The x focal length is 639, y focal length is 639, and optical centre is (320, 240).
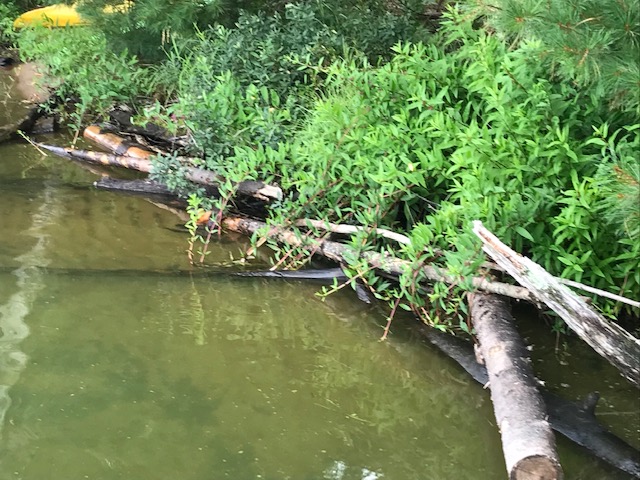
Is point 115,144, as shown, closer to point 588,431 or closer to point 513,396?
point 513,396

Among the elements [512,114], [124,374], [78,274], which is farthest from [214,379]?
[512,114]

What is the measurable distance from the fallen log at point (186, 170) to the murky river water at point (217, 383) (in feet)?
1.64

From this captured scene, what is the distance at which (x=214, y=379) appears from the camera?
3.07 metres

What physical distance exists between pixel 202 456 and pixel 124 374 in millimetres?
678

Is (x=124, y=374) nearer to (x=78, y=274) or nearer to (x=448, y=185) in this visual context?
(x=78, y=274)

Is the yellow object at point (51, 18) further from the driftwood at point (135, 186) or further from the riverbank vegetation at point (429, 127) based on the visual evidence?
the driftwood at point (135, 186)

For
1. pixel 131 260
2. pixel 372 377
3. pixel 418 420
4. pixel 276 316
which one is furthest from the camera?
pixel 131 260

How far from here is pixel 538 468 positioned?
7.13 feet

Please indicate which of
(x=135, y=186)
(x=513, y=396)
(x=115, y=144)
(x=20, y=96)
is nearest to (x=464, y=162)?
(x=513, y=396)

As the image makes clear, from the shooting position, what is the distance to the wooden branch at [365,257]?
321cm

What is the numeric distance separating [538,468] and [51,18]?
29.0 feet

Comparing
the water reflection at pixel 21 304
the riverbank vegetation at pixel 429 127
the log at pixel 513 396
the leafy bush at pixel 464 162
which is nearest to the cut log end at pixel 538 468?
the log at pixel 513 396

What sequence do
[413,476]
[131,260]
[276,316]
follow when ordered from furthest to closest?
[131,260] < [276,316] < [413,476]

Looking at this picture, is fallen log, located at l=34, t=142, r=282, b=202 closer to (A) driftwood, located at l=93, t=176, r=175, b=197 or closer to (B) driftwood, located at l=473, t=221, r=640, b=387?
(A) driftwood, located at l=93, t=176, r=175, b=197
